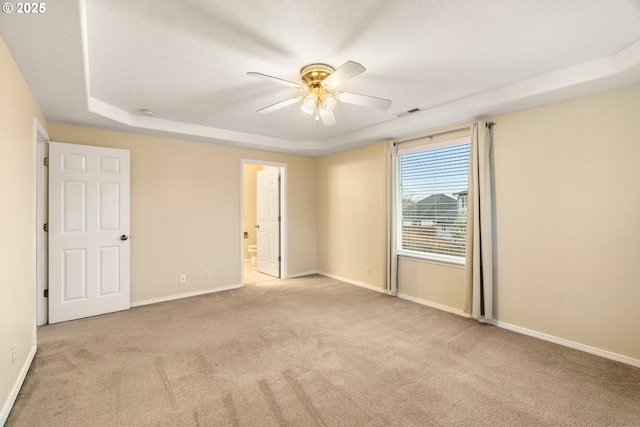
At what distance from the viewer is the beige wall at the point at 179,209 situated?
4.17 meters

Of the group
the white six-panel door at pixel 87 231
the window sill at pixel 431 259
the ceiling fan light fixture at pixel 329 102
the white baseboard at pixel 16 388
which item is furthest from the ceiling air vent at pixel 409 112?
the white baseboard at pixel 16 388

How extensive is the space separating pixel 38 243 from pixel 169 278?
156 cm

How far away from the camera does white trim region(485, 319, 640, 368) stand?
8.55ft

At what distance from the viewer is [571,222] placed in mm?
2926

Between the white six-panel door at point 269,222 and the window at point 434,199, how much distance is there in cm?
241

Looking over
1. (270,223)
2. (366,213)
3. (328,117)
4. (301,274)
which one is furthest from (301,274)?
(328,117)

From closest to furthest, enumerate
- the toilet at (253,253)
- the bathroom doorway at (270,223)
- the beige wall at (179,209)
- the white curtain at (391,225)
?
the beige wall at (179,209) → the white curtain at (391,225) → the bathroom doorway at (270,223) → the toilet at (253,253)

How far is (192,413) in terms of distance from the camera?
1961 millimetres

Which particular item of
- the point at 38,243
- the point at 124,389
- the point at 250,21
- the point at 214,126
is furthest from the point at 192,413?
the point at 214,126

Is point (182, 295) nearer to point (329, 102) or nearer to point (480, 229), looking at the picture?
point (329, 102)

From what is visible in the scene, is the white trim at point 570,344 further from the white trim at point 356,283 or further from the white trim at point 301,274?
the white trim at point 301,274

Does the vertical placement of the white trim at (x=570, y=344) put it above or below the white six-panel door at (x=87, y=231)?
below

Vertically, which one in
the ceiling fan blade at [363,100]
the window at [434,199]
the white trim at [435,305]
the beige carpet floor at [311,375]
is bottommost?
the beige carpet floor at [311,375]

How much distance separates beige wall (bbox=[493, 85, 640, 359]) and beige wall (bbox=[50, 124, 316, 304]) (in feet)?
12.7
